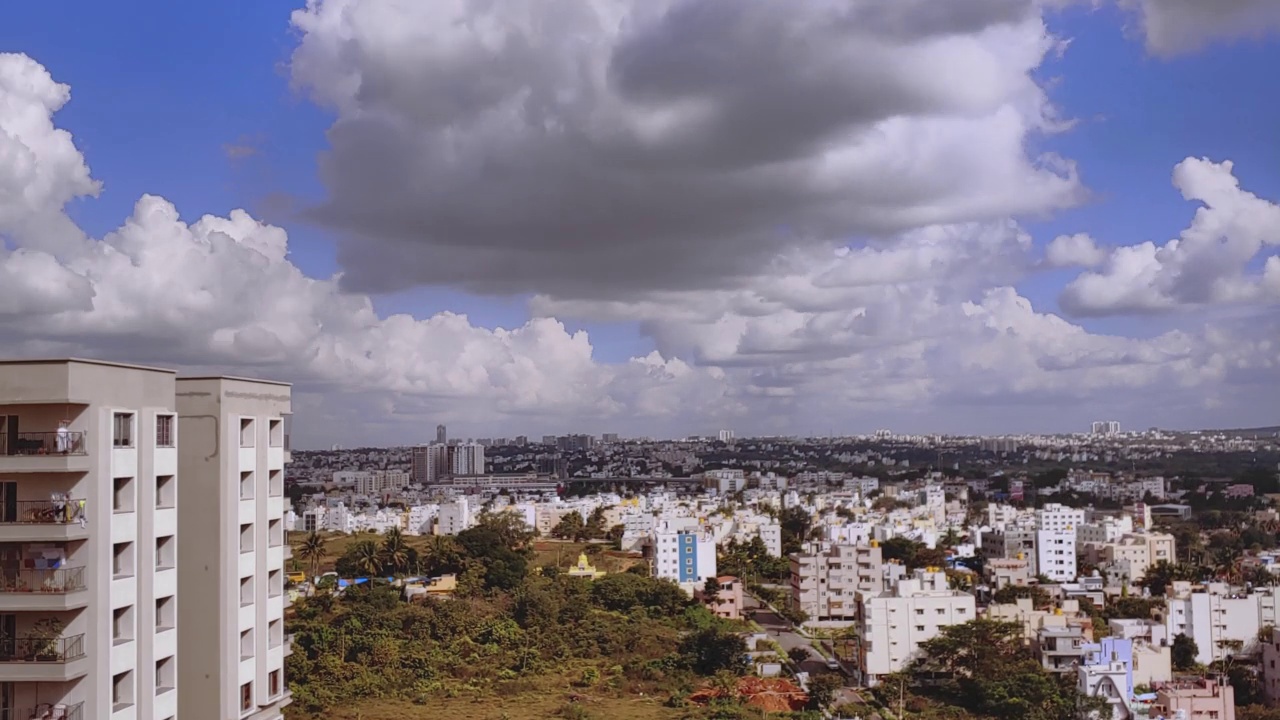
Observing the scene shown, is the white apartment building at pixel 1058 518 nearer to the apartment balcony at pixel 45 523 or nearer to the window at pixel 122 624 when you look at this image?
the window at pixel 122 624

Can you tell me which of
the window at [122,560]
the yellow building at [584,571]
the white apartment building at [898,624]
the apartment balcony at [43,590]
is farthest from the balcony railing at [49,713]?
the yellow building at [584,571]

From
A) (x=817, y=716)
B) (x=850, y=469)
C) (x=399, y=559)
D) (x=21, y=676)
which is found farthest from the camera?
(x=850, y=469)

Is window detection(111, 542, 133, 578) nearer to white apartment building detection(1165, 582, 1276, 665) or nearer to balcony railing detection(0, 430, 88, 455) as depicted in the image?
balcony railing detection(0, 430, 88, 455)

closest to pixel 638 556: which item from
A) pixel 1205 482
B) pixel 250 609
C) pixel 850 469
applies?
pixel 250 609

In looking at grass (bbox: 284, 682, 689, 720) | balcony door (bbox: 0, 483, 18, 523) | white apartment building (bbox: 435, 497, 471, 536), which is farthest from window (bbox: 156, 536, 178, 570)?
white apartment building (bbox: 435, 497, 471, 536)

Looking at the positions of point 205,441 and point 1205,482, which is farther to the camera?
point 1205,482

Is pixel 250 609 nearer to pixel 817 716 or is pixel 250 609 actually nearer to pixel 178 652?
pixel 178 652

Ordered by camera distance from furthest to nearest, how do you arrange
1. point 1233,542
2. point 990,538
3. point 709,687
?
1. point 1233,542
2. point 990,538
3. point 709,687
